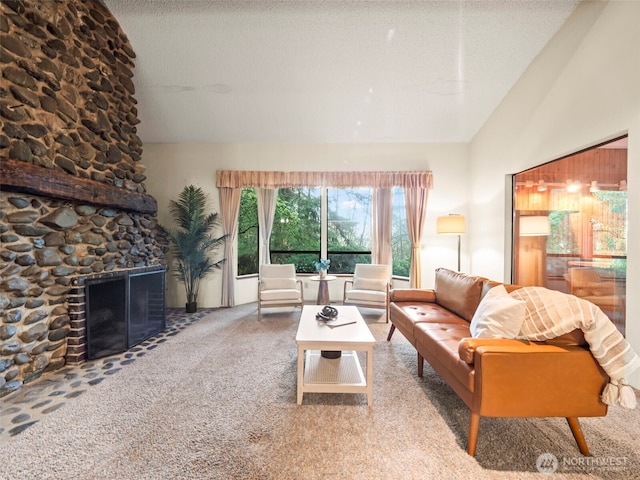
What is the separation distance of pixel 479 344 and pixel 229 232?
169 inches

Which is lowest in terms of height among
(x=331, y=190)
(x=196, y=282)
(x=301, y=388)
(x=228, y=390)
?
(x=228, y=390)

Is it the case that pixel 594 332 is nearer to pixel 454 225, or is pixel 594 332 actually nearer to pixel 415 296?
pixel 415 296

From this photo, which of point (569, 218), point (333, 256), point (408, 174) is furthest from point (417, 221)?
point (569, 218)

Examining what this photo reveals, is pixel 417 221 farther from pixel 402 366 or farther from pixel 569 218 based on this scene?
pixel 402 366

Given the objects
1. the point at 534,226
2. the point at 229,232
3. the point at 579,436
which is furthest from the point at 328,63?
the point at 579,436

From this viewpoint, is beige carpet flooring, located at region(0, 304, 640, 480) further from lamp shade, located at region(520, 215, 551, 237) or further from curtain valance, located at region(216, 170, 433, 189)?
curtain valance, located at region(216, 170, 433, 189)

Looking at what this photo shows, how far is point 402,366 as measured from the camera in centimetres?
263

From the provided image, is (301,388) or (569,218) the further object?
(569,218)

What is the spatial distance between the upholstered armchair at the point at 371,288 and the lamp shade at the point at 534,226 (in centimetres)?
191

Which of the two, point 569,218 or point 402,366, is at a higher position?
point 569,218

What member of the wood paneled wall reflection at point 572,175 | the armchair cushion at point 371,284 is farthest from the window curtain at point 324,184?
the wood paneled wall reflection at point 572,175

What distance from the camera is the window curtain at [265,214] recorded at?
528 cm

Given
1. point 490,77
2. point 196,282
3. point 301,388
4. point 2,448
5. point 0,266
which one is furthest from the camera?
point 196,282

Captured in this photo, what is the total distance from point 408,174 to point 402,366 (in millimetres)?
3458
